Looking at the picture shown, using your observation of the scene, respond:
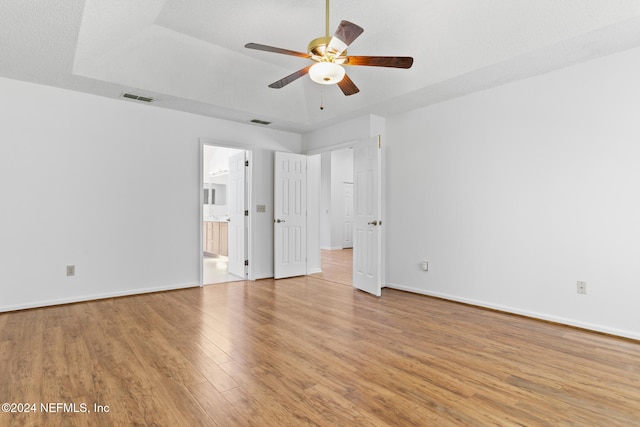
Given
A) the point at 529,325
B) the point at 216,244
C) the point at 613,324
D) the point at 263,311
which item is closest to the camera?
the point at 613,324

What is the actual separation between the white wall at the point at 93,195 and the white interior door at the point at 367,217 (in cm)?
229

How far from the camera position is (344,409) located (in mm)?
1897

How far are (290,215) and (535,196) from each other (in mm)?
3707

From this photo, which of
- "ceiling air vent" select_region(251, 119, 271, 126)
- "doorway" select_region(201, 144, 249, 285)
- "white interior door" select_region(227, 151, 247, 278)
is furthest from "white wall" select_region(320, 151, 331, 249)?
"ceiling air vent" select_region(251, 119, 271, 126)

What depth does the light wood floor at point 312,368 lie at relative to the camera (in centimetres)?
186

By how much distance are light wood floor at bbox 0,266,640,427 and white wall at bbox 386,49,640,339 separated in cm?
43

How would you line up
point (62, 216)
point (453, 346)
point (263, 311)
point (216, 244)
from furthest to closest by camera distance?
point (216, 244)
point (62, 216)
point (263, 311)
point (453, 346)

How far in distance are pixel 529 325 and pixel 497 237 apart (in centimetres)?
101

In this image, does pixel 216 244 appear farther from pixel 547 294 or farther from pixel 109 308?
pixel 547 294

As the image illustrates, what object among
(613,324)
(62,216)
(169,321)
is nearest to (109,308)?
(169,321)

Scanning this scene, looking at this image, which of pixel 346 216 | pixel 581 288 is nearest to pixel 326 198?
pixel 346 216

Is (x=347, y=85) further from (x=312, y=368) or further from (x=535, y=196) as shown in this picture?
(x=312, y=368)

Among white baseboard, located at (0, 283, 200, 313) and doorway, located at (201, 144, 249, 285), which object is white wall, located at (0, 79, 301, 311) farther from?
doorway, located at (201, 144, 249, 285)

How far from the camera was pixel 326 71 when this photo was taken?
2635 millimetres
